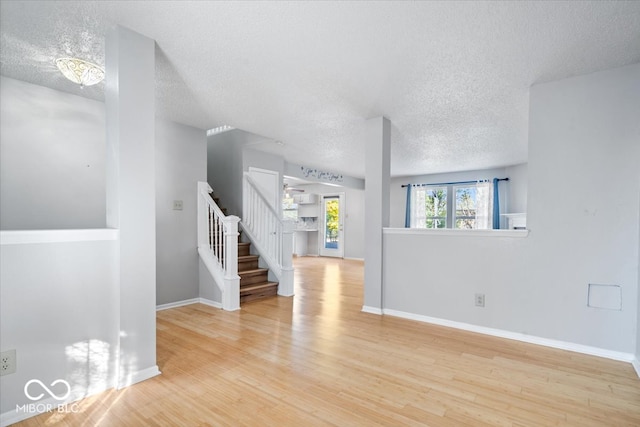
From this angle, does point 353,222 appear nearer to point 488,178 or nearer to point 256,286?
point 488,178

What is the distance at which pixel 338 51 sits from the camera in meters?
2.37

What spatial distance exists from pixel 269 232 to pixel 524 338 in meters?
3.66

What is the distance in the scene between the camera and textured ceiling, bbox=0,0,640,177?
6.29ft

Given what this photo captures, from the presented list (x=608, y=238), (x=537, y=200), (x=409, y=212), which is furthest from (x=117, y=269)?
(x=409, y=212)

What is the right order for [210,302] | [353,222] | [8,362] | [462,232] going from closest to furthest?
[8,362] < [462,232] < [210,302] < [353,222]

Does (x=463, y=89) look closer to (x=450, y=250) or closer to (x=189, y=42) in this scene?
(x=450, y=250)

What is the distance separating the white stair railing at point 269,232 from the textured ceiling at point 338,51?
150 centimetres

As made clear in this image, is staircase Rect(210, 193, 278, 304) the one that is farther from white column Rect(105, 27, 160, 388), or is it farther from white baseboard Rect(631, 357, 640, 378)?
white baseboard Rect(631, 357, 640, 378)

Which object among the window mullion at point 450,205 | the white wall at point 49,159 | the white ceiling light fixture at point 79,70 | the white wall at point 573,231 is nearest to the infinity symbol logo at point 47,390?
the white wall at point 49,159

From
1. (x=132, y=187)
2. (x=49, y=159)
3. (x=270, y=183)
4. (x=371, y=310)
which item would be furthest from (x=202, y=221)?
(x=371, y=310)

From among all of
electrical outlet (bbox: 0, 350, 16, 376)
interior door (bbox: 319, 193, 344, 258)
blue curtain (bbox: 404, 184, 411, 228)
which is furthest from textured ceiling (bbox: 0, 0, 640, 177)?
interior door (bbox: 319, 193, 344, 258)

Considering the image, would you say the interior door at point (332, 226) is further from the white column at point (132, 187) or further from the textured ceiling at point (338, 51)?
the white column at point (132, 187)

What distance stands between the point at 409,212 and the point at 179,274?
6406 mm

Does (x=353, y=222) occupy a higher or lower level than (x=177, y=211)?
lower
